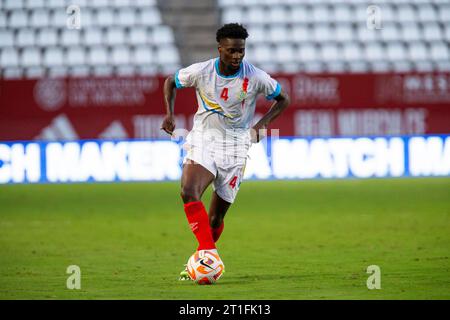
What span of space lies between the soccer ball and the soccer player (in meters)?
0.31

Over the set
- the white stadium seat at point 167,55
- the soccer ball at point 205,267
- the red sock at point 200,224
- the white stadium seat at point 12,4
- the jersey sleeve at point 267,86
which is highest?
the white stadium seat at point 12,4

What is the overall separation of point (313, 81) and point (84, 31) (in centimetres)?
658

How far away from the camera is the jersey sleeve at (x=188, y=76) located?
26.1 ft

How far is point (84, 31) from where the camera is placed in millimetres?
22453

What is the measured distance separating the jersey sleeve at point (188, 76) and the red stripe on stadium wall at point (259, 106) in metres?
10.2

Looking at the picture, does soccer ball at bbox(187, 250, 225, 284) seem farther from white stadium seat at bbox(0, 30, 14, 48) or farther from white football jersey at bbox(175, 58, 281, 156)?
white stadium seat at bbox(0, 30, 14, 48)

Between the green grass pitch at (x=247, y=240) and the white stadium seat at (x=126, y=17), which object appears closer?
the green grass pitch at (x=247, y=240)

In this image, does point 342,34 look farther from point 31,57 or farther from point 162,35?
point 31,57

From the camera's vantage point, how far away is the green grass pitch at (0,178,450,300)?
729cm

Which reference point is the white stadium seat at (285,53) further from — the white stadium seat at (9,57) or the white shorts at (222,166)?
the white shorts at (222,166)

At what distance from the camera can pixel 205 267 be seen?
24.3 ft

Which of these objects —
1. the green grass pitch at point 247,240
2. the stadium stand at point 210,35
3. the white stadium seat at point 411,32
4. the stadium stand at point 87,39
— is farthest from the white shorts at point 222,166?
the white stadium seat at point 411,32

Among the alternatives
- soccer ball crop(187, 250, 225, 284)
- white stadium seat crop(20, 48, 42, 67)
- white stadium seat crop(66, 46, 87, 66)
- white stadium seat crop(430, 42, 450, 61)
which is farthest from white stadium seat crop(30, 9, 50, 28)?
soccer ball crop(187, 250, 225, 284)
